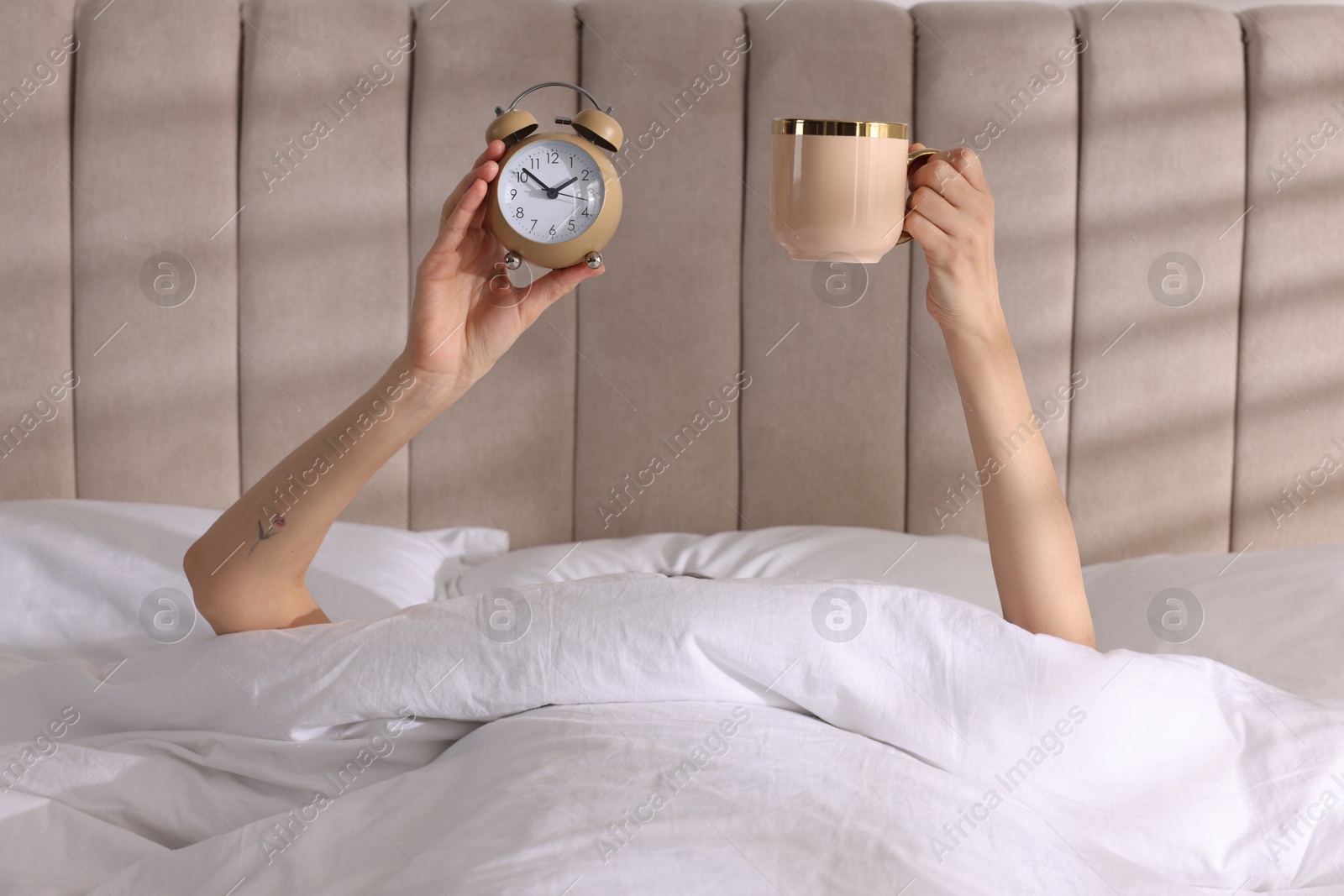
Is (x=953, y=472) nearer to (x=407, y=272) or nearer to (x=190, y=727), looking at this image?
(x=407, y=272)

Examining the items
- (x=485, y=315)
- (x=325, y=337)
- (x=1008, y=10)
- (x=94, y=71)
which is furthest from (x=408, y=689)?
(x=1008, y=10)

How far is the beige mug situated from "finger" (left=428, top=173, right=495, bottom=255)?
0.89 feet

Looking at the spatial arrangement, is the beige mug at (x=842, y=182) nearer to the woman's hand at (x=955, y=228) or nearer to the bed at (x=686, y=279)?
the woman's hand at (x=955, y=228)

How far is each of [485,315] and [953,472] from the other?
950mm

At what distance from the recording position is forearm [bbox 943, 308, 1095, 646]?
0.96 m

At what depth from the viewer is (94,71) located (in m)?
1.58

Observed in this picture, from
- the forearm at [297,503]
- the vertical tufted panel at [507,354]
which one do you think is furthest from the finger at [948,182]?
the vertical tufted panel at [507,354]

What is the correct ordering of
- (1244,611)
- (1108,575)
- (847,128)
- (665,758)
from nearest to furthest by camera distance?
(665,758), (847,128), (1244,611), (1108,575)

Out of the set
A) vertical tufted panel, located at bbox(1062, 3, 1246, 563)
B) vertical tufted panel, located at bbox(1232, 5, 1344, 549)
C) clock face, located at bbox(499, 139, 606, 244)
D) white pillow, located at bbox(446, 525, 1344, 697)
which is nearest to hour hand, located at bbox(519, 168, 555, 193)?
clock face, located at bbox(499, 139, 606, 244)

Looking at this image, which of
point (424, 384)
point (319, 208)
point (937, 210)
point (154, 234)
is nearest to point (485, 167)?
point (424, 384)

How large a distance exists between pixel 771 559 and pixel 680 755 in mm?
739

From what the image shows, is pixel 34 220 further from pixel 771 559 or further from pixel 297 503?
pixel 771 559

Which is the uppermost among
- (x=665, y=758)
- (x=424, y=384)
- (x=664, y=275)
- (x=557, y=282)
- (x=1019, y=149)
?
(x=1019, y=149)

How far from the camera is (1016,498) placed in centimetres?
97
